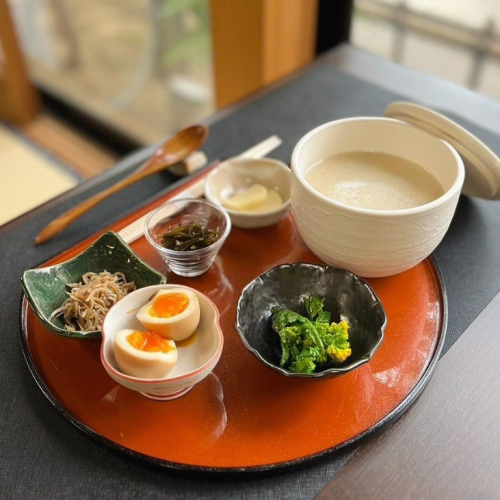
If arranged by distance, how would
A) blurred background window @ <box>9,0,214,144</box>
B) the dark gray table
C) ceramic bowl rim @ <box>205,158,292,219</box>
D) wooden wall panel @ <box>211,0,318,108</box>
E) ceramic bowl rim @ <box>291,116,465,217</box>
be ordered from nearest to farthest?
the dark gray table
ceramic bowl rim @ <box>291,116,465,217</box>
ceramic bowl rim @ <box>205,158,292,219</box>
wooden wall panel @ <box>211,0,318,108</box>
blurred background window @ <box>9,0,214,144</box>

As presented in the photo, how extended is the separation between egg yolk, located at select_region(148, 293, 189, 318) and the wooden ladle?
416 millimetres

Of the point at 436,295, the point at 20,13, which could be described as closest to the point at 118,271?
the point at 436,295

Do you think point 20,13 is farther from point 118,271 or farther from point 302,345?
point 302,345

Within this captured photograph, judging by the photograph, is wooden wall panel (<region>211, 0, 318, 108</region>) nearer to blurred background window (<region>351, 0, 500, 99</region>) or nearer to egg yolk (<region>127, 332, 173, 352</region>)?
blurred background window (<region>351, 0, 500, 99</region>)

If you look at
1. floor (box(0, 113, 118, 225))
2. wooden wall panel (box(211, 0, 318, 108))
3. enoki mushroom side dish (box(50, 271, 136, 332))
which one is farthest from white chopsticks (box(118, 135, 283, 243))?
floor (box(0, 113, 118, 225))

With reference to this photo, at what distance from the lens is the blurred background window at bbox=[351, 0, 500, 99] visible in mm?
1996

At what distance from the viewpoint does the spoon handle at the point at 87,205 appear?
46.4 inches

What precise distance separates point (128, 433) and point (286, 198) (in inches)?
23.5

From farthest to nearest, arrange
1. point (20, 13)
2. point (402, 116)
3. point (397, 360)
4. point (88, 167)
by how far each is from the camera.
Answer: point (20, 13) < point (88, 167) < point (402, 116) < point (397, 360)

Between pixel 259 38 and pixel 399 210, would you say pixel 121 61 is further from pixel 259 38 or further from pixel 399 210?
pixel 399 210

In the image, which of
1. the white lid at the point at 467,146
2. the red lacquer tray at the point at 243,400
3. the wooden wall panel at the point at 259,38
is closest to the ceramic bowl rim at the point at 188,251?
the red lacquer tray at the point at 243,400

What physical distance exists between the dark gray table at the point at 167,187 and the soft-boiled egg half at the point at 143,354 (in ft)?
0.42

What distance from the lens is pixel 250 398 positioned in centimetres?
85

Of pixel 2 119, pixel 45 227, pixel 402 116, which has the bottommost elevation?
pixel 2 119
